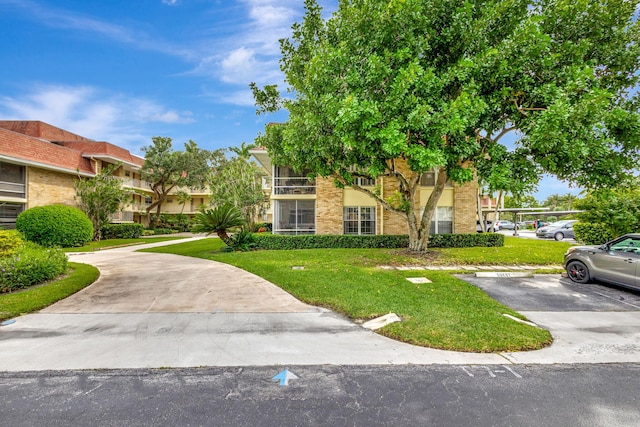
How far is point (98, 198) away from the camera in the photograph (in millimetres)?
21812

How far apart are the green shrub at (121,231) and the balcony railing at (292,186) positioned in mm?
15745

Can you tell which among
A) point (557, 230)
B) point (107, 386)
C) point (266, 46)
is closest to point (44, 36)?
point (266, 46)

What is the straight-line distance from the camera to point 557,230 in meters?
22.5

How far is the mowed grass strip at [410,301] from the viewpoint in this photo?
4547 millimetres

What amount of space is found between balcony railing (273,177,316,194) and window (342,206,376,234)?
272 centimetres

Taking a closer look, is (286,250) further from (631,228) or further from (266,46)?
(631,228)

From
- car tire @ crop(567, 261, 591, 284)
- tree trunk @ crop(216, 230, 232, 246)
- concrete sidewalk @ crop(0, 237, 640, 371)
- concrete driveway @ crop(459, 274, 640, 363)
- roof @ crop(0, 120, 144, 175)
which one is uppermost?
roof @ crop(0, 120, 144, 175)

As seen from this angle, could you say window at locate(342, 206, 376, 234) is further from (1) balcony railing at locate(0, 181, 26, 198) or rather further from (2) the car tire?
(1) balcony railing at locate(0, 181, 26, 198)

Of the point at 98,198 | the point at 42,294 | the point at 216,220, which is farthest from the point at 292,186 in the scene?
the point at 98,198

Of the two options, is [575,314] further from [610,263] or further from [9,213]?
[9,213]

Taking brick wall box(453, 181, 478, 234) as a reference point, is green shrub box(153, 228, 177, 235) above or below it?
below

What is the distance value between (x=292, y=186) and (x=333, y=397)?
631 inches

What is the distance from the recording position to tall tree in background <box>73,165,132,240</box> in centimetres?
2172

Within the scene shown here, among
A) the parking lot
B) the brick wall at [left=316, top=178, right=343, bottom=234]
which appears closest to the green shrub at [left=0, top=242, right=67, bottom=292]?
the brick wall at [left=316, top=178, right=343, bottom=234]
